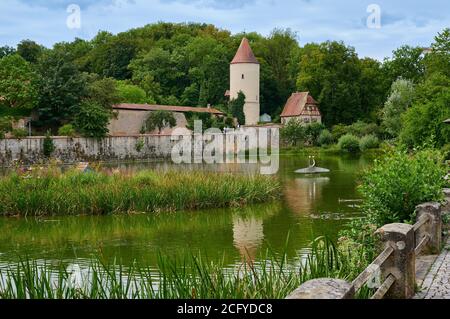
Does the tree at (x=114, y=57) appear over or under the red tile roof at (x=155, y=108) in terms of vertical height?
over

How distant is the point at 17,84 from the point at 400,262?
38295 millimetres

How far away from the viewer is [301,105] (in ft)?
196

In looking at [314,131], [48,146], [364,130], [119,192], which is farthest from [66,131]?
[119,192]

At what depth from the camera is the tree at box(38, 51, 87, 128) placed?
43250 mm

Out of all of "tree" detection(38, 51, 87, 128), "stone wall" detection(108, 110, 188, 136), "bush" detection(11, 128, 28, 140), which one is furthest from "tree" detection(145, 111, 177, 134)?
"bush" detection(11, 128, 28, 140)

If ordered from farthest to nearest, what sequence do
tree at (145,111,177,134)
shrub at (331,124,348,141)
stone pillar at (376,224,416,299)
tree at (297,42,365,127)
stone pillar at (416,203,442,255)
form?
tree at (297,42,365,127)
shrub at (331,124,348,141)
tree at (145,111,177,134)
stone pillar at (416,203,442,255)
stone pillar at (376,224,416,299)

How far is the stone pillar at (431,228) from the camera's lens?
877 cm

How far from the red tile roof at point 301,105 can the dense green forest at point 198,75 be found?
103 centimetres

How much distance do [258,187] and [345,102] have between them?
41.9 m

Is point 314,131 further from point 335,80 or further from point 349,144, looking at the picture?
Answer: point 349,144

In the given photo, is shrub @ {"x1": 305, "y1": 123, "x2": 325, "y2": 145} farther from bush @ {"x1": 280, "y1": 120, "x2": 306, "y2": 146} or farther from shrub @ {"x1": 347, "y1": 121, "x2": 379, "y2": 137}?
shrub @ {"x1": 347, "y1": 121, "x2": 379, "y2": 137}

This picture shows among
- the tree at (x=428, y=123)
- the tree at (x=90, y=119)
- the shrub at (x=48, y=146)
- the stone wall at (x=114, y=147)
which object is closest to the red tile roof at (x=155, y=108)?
the stone wall at (x=114, y=147)

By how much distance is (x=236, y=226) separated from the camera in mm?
15195

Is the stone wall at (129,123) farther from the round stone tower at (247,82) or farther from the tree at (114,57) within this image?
the tree at (114,57)
